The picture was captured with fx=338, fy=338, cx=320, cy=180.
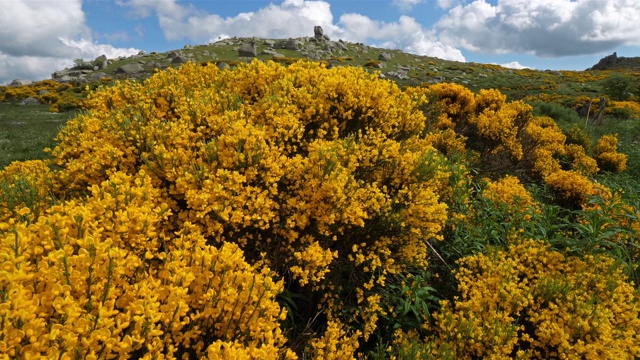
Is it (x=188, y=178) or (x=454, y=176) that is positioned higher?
(x=188, y=178)

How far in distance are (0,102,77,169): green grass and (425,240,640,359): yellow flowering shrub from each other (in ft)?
32.6

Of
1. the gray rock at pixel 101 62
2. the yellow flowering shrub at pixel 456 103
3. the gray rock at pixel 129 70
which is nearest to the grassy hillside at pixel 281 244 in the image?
the yellow flowering shrub at pixel 456 103

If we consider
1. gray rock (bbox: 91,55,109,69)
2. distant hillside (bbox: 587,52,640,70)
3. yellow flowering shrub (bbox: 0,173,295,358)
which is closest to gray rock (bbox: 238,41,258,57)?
gray rock (bbox: 91,55,109,69)

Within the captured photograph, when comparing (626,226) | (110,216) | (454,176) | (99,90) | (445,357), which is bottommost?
(445,357)

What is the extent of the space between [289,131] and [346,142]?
690 mm

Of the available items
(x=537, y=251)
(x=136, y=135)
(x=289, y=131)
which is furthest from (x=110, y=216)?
(x=537, y=251)

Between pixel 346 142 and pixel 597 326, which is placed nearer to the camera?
pixel 597 326

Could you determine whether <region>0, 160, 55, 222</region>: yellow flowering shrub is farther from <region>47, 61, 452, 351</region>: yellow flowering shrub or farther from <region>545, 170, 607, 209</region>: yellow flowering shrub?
<region>545, 170, 607, 209</region>: yellow flowering shrub

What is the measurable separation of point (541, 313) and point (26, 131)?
20553mm

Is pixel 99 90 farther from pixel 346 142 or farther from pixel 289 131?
pixel 346 142

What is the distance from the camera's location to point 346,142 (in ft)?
13.2

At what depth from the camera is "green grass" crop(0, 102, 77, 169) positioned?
12.0 m

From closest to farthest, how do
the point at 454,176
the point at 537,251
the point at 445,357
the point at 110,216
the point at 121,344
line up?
the point at 121,344 → the point at 110,216 → the point at 445,357 → the point at 537,251 → the point at 454,176

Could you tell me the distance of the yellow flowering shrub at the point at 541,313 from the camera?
3.32 meters
